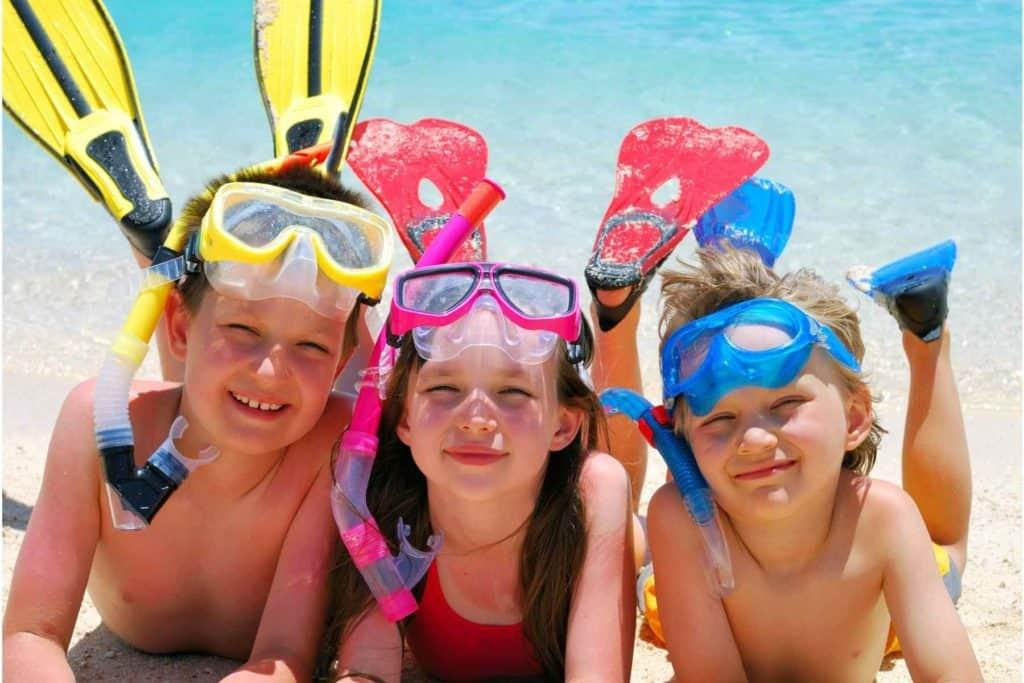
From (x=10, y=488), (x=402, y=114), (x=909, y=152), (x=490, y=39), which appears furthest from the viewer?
(x=490, y=39)

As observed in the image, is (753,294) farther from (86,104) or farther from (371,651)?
(86,104)

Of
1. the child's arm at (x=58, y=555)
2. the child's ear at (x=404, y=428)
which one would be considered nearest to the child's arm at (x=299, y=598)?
the child's ear at (x=404, y=428)

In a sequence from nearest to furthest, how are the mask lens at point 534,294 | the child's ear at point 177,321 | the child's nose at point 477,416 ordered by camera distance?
the child's nose at point 477,416
the mask lens at point 534,294
the child's ear at point 177,321

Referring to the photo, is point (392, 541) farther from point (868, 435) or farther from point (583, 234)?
point (583, 234)

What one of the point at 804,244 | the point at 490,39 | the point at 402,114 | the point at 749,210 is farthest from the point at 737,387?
the point at 490,39

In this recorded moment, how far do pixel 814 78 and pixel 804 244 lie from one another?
2925 mm

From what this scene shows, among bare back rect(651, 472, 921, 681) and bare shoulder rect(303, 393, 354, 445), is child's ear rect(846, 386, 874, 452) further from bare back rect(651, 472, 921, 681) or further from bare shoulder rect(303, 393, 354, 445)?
bare shoulder rect(303, 393, 354, 445)

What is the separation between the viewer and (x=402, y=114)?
9.24 m

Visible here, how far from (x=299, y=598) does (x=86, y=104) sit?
189cm

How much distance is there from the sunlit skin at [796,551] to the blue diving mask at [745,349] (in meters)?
0.02

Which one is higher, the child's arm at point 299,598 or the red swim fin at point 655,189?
the red swim fin at point 655,189

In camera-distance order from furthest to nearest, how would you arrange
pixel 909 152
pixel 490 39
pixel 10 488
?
pixel 490 39 < pixel 909 152 < pixel 10 488

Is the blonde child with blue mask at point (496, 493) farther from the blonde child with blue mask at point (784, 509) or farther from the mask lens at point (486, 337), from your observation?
the blonde child with blue mask at point (784, 509)

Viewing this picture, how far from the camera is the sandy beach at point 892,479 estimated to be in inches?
131
